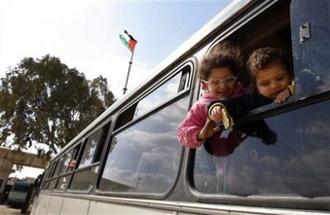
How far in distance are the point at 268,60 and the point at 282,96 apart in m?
0.19

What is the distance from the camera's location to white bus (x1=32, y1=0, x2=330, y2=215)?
1.17 metres

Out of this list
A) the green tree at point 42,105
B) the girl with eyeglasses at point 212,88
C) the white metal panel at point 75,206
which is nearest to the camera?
the girl with eyeglasses at point 212,88

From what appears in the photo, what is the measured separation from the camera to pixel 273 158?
1315 millimetres

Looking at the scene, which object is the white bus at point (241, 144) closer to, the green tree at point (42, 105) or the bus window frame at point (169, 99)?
the bus window frame at point (169, 99)

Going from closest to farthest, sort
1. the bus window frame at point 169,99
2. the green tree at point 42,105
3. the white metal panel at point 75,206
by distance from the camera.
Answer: the bus window frame at point 169,99
the white metal panel at point 75,206
the green tree at point 42,105

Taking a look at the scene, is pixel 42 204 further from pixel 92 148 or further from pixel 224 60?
pixel 224 60

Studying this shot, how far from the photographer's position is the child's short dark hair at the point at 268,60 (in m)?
1.40

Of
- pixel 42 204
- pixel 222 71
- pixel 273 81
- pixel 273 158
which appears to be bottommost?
pixel 273 158

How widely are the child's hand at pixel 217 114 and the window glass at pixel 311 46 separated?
13.8 inches

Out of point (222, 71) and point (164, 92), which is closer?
point (222, 71)

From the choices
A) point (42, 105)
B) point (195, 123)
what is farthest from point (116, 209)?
point (42, 105)

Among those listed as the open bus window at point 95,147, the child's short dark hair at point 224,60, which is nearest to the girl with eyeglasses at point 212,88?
the child's short dark hair at point 224,60

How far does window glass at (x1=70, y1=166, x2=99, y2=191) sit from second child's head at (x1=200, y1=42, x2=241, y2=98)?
1.96 m

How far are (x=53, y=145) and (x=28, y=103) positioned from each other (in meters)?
2.75
